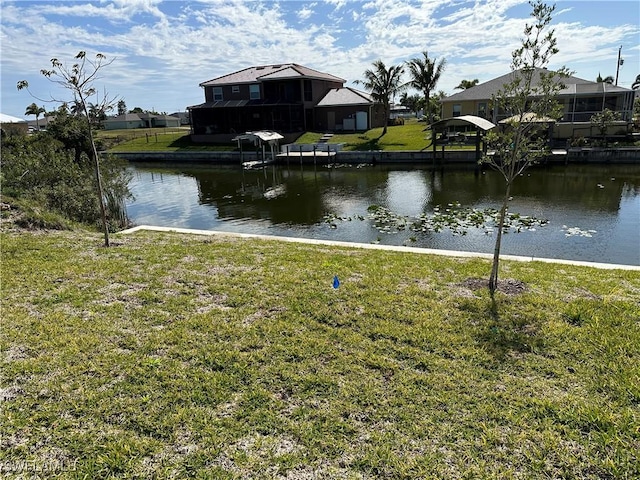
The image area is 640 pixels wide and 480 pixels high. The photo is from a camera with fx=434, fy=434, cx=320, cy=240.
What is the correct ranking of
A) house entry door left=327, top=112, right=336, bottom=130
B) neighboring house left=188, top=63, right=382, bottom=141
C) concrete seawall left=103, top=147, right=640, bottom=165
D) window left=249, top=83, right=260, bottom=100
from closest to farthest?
concrete seawall left=103, top=147, right=640, bottom=165, neighboring house left=188, top=63, right=382, bottom=141, house entry door left=327, top=112, right=336, bottom=130, window left=249, top=83, right=260, bottom=100

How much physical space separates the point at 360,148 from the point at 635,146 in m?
16.9

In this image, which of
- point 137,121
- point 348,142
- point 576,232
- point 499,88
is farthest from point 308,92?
point 137,121

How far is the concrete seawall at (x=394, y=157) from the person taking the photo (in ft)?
81.1

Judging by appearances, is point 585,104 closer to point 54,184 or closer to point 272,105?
point 272,105

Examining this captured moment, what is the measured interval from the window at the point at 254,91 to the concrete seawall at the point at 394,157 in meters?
8.67

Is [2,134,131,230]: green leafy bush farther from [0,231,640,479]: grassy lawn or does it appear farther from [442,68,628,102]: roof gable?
[442,68,628,102]: roof gable

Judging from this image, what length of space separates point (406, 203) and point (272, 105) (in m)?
24.7

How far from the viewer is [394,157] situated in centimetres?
2923

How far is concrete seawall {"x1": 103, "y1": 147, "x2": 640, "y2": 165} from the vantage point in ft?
81.1

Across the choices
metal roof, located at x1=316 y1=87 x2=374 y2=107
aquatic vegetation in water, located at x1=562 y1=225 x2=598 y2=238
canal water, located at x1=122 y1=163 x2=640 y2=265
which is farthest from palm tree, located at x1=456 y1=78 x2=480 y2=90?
aquatic vegetation in water, located at x1=562 y1=225 x2=598 y2=238

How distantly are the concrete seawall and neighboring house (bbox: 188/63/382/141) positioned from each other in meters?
5.18


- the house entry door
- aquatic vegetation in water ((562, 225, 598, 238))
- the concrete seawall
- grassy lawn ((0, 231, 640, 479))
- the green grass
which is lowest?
aquatic vegetation in water ((562, 225, 598, 238))

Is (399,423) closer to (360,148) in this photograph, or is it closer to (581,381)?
(581,381)

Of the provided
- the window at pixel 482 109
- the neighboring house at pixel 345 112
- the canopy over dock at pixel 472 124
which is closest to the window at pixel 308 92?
the neighboring house at pixel 345 112
